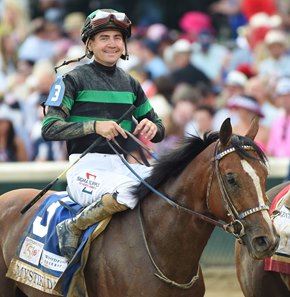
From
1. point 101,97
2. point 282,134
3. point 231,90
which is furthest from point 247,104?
point 101,97

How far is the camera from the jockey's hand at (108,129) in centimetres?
749

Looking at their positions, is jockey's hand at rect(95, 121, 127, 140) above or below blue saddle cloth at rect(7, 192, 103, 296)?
above

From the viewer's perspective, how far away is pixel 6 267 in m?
8.42

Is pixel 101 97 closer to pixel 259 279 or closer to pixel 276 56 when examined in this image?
pixel 259 279

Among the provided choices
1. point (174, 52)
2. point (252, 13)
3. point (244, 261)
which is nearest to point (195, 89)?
point (174, 52)

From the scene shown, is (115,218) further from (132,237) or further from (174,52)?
(174,52)

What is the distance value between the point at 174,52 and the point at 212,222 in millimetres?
9879

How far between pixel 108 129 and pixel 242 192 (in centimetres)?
101

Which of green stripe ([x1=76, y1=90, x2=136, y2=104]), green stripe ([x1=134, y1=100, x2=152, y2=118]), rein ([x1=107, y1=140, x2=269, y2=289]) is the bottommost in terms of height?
rein ([x1=107, y1=140, x2=269, y2=289])

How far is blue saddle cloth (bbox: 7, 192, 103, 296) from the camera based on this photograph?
773cm

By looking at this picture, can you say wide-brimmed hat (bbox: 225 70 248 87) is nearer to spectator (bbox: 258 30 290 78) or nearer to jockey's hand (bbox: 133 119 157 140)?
spectator (bbox: 258 30 290 78)

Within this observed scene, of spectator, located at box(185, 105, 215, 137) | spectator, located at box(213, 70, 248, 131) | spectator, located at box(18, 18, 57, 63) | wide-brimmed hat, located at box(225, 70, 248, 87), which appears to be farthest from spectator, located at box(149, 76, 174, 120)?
spectator, located at box(18, 18, 57, 63)

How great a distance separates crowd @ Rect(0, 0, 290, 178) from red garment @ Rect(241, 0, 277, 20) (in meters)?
0.02

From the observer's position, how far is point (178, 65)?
16.9m
